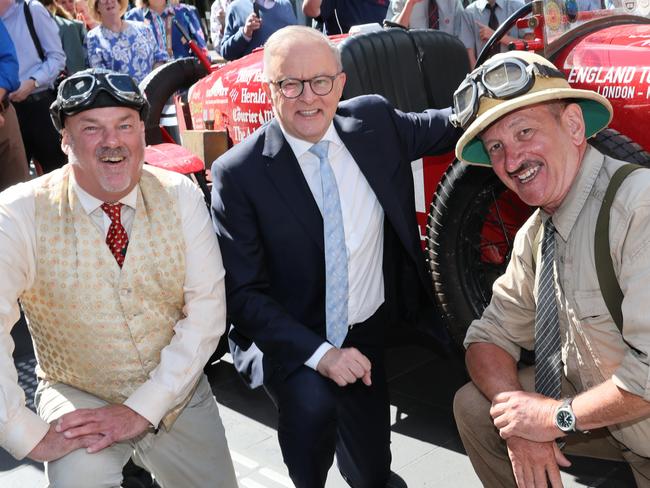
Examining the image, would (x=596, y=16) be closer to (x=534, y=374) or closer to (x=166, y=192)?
(x=534, y=374)

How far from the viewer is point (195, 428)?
252cm

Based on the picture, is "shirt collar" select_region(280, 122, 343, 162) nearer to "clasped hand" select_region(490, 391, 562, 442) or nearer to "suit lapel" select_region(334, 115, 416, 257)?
"suit lapel" select_region(334, 115, 416, 257)

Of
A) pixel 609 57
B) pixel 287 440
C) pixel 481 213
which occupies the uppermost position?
pixel 609 57

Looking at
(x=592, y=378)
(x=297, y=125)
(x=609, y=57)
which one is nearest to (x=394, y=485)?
(x=592, y=378)

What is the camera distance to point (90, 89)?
7.58 feet

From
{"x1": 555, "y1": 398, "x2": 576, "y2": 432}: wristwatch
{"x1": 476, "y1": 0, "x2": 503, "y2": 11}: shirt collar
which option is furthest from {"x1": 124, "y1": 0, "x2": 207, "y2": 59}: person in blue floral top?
{"x1": 555, "y1": 398, "x2": 576, "y2": 432}: wristwatch

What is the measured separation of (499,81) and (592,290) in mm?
Result: 605

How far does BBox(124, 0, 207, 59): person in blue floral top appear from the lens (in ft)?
23.0

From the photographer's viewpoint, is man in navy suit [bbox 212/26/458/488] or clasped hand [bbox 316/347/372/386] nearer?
clasped hand [bbox 316/347/372/386]

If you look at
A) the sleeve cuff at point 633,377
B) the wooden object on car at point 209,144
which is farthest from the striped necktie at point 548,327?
the wooden object on car at point 209,144

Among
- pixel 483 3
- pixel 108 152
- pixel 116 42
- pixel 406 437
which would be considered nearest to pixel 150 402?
pixel 108 152

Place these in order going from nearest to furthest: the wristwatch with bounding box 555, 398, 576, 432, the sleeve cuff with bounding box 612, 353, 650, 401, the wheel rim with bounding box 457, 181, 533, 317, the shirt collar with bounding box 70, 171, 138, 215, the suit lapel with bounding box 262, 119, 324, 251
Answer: the sleeve cuff with bounding box 612, 353, 650, 401, the wristwatch with bounding box 555, 398, 576, 432, the shirt collar with bounding box 70, 171, 138, 215, the suit lapel with bounding box 262, 119, 324, 251, the wheel rim with bounding box 457, 181, 533, 317

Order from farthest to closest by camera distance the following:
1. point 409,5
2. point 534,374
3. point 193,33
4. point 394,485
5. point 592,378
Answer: point 193,33
point 409,5
point 394,485
point 534,374
point 592,378

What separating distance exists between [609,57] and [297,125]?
48.2 inches
